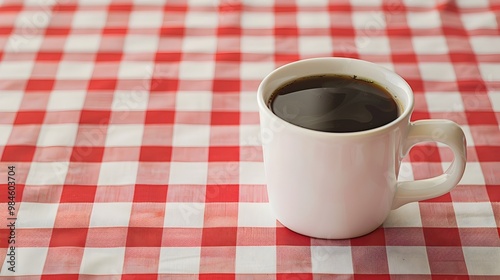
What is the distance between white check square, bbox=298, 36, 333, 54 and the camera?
94 cm

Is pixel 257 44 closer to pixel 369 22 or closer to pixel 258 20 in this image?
pixel 258 20

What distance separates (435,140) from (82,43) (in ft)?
1.88

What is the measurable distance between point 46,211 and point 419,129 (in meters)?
0.38

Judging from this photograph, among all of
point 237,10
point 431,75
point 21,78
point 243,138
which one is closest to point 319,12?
point 237,10

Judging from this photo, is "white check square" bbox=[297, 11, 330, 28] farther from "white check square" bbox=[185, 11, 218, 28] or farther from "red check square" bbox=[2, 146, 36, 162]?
"red check square" bbox=[2, 146, 36, 162]

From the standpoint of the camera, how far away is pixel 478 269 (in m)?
0.61

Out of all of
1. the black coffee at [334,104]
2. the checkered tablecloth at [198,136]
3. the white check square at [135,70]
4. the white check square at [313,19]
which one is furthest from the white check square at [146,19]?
the black coffee at [334,104]

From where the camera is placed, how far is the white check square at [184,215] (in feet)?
2.17

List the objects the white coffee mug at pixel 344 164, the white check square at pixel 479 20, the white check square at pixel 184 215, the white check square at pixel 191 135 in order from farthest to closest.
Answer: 1. the white check square at pixel 479 20
2. the white check square at pixel 191 135
3. the white check square at pixel 184 215
4. the white coffee mug at pixel 344 164

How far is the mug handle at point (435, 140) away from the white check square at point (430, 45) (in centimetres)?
34

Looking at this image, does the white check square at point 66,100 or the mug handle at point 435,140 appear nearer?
the mug handle at point 435,140

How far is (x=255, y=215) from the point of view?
0.67 m

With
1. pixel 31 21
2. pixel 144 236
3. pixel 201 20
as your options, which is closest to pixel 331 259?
pixel 144 236

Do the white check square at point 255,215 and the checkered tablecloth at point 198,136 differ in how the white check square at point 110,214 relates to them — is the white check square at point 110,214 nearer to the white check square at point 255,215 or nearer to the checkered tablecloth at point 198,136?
the checkered tablecloth at point 198,136
